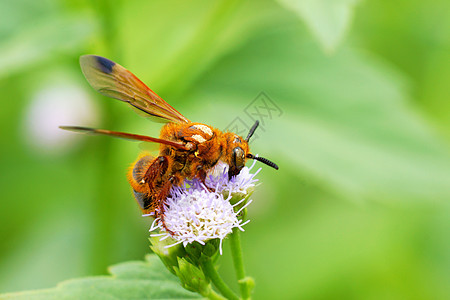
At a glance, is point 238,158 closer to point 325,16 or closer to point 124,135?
point 124,135

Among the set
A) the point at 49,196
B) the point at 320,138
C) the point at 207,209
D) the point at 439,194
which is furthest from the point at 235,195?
the point at 49,196

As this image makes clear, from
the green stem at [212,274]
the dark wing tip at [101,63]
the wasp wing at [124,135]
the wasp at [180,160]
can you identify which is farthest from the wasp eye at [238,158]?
the dark wing tip at [101,63]

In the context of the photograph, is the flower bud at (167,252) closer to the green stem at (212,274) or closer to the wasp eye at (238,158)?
the green stem at (212,274)

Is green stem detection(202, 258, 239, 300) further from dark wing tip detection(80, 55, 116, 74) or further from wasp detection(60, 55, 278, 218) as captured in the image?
dark wing tip detection(80, 55, 116, 74)

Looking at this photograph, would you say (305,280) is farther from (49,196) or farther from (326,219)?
(49,196)

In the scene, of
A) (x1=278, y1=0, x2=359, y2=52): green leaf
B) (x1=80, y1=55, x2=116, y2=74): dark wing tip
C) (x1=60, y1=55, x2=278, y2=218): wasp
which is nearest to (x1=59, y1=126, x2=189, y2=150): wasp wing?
(x1=60, y1=55, x2=278, y2=218): wasp

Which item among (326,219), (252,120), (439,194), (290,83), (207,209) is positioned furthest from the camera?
(326,219)
